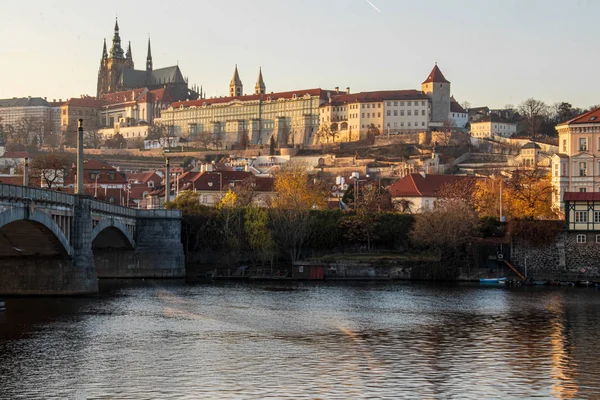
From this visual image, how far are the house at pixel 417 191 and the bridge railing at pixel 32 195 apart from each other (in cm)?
5315

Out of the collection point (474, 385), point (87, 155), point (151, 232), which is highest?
point (87, 155)

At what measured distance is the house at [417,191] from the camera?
101 meters

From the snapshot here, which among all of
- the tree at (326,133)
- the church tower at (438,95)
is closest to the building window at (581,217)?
the church tower at (438,95)

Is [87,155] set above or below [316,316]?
above

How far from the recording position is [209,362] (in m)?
33.8

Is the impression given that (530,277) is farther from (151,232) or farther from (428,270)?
(151,232)

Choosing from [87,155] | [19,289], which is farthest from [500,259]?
[87,155]

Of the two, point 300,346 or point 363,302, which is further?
point 363,302

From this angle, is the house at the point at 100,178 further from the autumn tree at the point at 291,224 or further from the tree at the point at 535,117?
the tree at the point at 535,117

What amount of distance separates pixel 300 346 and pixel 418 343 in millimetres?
4468

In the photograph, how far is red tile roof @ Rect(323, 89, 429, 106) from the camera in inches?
7328

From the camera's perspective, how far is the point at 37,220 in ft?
147

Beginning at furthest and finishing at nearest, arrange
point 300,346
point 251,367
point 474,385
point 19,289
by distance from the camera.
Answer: point 19,289
point 300,346
point 251,367
point 474,385

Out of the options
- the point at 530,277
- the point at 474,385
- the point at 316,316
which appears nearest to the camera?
the point at 474,385
